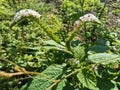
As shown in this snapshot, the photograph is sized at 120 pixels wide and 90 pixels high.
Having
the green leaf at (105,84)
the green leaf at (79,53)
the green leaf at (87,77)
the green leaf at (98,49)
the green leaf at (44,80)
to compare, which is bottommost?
the green leaf at (105,84)

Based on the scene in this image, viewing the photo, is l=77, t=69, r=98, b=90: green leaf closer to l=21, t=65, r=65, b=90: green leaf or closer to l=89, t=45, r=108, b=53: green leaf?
l=21, t=65, r=65, b=90: green leaf

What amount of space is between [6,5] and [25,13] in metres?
1.94

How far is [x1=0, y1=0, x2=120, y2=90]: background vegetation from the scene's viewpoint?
67.6 inches

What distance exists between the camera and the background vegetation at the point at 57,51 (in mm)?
1717

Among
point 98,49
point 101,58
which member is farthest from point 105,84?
point 98,49

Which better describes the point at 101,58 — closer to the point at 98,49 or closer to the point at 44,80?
the point at 98,49

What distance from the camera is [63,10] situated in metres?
3.68

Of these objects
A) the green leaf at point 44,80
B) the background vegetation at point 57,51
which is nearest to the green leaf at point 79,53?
the background vegetation at point 57,51

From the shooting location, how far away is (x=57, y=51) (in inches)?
83.4

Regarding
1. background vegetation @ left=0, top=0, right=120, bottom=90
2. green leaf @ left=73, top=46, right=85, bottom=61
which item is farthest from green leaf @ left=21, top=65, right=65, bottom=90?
green leaf @ left=73, top=46, right=85, bottom=61

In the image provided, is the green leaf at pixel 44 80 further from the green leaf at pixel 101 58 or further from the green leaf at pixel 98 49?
the green leaf at pixel 98 49

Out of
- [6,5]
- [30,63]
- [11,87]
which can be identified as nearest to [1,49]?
[30,63]

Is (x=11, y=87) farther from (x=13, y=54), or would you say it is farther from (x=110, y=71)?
(x=110, y=71)

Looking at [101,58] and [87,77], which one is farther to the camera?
[101,58]
